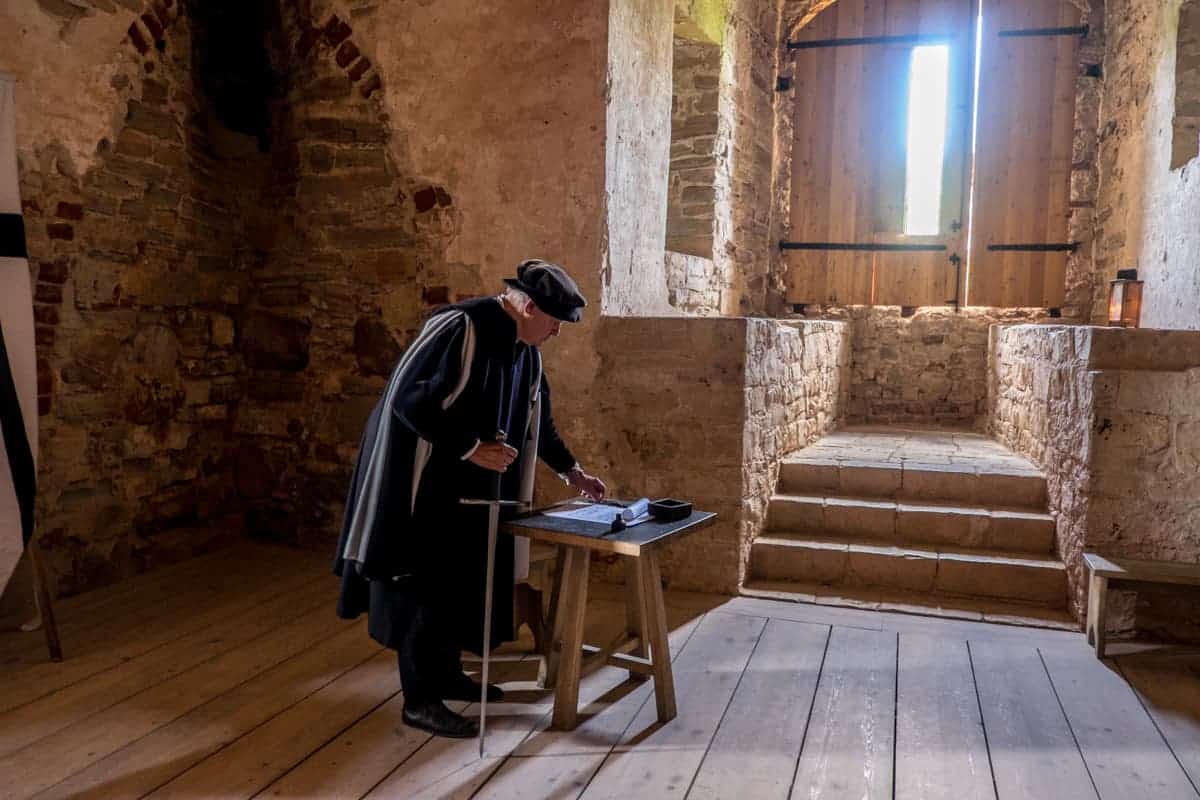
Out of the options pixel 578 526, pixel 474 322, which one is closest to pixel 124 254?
pixel 474 322

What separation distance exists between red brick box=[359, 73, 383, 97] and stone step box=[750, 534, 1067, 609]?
2946 mm

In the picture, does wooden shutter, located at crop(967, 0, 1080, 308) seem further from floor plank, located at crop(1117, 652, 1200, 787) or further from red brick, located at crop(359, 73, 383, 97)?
red brick, located at crop(359, 73, 383, 97)

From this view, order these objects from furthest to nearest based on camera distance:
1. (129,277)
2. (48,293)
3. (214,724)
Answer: (129,277) < (48,293) < (214,724)

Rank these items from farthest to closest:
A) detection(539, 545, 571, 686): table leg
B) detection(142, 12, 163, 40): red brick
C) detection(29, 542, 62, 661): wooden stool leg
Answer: detection(142, 12, 163, 40): red brick → detection(29, 542, 62, 661): wooden stool leg → detection(539, 545, 571, 686): table leg

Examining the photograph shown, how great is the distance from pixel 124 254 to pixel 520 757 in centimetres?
300

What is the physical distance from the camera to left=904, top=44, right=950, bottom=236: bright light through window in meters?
7.11

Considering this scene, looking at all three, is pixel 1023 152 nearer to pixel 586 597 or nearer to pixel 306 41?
pixel 306 41

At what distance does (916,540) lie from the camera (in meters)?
4.27

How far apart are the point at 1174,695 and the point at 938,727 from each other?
935 mm

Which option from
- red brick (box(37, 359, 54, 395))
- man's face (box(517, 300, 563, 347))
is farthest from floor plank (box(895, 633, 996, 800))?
red brick (box(37, 359, 54, 395))

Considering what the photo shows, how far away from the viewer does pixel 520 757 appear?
8.09ft

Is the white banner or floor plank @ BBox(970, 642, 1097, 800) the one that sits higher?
the white banner

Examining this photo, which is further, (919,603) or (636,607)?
(919,603)

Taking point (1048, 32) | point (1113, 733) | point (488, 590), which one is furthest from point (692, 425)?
point (1048, 32)
